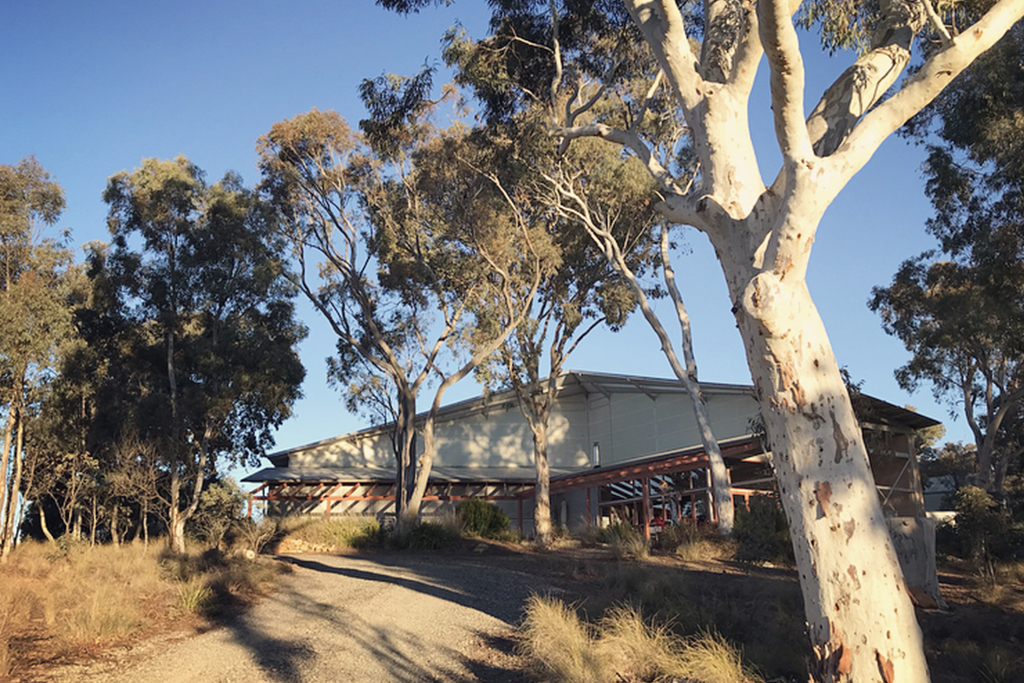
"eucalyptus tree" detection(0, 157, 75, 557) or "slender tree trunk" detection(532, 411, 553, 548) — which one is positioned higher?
"eucalyptus tree" detection(0, 157, 75, 557)

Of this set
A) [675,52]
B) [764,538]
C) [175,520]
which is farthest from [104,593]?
[175,520]

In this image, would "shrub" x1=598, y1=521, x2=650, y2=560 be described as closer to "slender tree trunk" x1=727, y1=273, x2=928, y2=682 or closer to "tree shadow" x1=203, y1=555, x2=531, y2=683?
"tree shadow" x1=203, y1=555, x2=531, y2=683

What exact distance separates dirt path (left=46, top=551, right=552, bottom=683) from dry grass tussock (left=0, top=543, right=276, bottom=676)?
58cm

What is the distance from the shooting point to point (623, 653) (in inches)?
278

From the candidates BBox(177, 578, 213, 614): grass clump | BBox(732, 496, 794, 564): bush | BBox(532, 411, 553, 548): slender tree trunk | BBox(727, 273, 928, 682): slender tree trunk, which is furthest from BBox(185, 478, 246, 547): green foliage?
BBox(727, 273, 928, 682): slender tree trunk

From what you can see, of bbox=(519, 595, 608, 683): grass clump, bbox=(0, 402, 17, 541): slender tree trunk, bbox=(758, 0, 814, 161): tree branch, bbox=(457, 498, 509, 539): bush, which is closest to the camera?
bbox=(758, 0, 814, 161): tree branch

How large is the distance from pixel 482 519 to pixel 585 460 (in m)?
8.40

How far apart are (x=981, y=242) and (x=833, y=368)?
39.3 feet

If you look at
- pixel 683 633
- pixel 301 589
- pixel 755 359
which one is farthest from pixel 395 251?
pixel 755 359

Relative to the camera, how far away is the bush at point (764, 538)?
13.2 meters

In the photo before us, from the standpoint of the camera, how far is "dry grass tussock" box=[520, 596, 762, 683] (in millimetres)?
6258

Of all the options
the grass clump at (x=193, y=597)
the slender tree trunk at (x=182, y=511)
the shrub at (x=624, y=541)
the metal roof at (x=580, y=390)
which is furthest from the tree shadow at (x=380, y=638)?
the metal roof at (x=580, y=390)

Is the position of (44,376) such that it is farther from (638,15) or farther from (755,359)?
(755,359)

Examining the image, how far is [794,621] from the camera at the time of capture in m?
7.67
